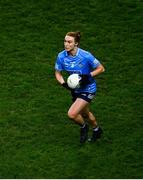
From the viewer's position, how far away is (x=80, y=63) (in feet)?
37.3

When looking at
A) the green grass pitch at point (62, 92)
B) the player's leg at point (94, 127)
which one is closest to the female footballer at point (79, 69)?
the player's leg at point (94, 127)

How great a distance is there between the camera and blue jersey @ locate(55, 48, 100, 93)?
11.3 m

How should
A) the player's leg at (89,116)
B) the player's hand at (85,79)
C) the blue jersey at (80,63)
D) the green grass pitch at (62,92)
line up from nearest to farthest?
the green grass pitch at (62,92), the player's hand at (85,79), the blue jersey at (80,63), the player's leg at (89,116)

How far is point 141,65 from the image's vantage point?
15.8 m

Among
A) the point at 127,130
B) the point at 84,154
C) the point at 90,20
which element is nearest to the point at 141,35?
the point at 90,20

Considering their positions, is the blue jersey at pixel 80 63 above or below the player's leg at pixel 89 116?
above

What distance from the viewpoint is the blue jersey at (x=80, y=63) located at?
37.2 feet

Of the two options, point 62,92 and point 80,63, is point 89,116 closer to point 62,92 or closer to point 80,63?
point 80,63

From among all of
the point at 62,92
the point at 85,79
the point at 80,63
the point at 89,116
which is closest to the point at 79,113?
the point at 89,116

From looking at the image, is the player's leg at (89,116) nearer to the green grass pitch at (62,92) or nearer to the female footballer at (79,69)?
the female footballer at (79,69)

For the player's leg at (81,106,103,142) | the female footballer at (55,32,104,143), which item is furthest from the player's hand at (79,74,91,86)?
the player's leg at (81,106,103,142)

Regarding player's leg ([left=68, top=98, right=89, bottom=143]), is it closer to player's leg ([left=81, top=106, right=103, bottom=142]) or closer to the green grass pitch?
player's leg ([left=81, top=106, right=103, bottom=142])

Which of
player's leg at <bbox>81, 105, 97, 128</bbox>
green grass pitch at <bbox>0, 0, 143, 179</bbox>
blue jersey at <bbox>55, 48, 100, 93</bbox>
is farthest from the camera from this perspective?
player's leg at <bbox>81, 105, 97, 128</bbox>

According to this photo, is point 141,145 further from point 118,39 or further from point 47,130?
point 118,39
